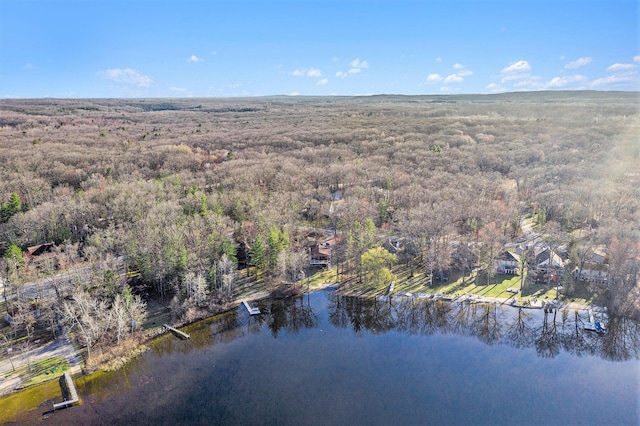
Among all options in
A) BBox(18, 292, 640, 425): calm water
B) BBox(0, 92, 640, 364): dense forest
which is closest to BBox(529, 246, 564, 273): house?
BBox(0, 92, 640, 364): dense forest

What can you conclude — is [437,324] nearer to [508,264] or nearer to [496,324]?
[496,324]

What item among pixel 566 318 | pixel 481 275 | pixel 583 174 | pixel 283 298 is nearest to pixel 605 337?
pixel 566 318

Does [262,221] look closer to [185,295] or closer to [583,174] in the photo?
[185,295]

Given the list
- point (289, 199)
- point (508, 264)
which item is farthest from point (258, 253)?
point (508, 264)

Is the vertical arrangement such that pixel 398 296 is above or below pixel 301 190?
below

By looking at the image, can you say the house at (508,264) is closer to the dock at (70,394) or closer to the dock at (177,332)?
the dock at (177,332)

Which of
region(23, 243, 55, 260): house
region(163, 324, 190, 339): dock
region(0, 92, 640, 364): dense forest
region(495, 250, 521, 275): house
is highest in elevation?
region(0, 92, 640, 364): dense forest

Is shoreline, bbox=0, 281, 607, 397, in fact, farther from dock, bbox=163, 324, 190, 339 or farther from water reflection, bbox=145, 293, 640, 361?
water reflection, bbox=145, 293, 640, 361
